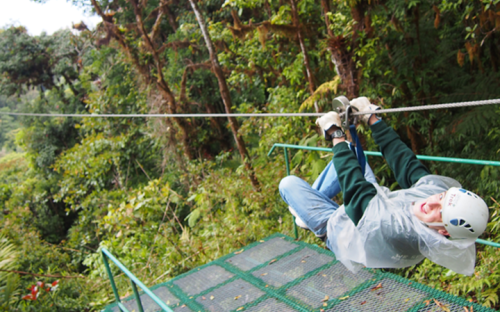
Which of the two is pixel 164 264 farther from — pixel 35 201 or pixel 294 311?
pixel 35 201

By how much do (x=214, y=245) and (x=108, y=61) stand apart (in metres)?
7.16

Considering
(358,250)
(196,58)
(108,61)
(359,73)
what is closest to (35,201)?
(108,61)

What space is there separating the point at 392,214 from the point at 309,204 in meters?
0.62

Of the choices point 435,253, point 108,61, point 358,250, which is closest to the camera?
point 435,253

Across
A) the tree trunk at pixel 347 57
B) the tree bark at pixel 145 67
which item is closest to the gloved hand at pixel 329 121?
the tree trunk at pixel 347 57

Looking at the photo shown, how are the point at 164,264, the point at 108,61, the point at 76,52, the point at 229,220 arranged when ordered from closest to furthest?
the point at 164,264, the point at 229,220, the point at 108,61, the point at 76,52

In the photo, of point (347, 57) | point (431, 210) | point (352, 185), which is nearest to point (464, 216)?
point (431, 210)

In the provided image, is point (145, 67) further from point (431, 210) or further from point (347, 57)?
point (431, 210)

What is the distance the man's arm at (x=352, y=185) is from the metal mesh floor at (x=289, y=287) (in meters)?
0.90

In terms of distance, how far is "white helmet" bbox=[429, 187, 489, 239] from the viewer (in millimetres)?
1611

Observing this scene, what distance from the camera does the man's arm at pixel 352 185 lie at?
1.96 meters

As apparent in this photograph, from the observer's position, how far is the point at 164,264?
5.07 meters

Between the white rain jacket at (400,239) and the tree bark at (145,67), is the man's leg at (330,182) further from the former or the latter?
the tree bark at (145,67)

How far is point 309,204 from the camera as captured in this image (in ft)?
7.94
